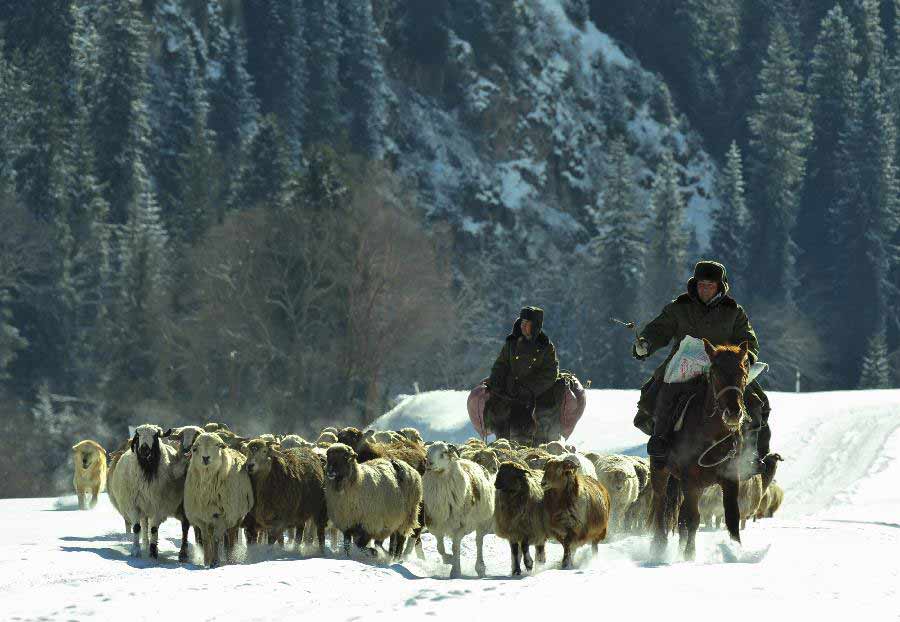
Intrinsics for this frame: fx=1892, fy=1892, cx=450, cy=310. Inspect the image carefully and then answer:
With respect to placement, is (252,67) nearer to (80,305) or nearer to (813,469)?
(80,305)

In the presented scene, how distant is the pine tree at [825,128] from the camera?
117375 mm

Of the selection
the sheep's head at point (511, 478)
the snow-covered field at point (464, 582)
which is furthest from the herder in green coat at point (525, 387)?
the sheep's head at point (511, 478)

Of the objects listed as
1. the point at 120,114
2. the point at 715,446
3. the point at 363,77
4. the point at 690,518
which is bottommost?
the point at 690,518

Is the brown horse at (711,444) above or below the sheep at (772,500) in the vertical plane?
above

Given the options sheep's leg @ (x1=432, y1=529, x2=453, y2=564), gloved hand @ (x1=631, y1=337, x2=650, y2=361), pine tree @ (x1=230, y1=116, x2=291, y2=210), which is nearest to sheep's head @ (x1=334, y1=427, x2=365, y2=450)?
sheep's leg @ (x1=432, y1=529, x2=453, y2=564)

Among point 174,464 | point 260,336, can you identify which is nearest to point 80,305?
point 260,336

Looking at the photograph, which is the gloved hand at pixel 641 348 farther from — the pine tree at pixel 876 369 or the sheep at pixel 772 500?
the pine tree at pixel 876 369

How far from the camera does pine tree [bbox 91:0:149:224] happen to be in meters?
98.2

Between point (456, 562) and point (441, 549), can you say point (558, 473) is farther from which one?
point (441, 549)

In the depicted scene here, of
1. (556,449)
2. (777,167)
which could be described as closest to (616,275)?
(777,167)

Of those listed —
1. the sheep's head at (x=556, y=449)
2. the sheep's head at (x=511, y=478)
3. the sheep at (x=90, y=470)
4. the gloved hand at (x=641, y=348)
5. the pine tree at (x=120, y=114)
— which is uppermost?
the pine tree at (x=120, y=114)

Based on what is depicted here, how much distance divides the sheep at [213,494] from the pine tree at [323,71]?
9460cm

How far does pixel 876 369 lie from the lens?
97188mm

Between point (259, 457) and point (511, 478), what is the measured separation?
2591 mm
